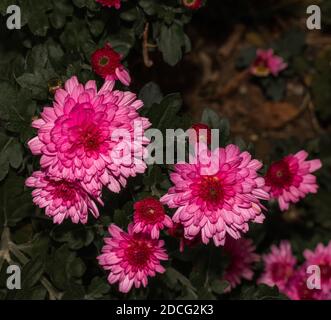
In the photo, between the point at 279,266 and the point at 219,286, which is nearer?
the point at 219,286

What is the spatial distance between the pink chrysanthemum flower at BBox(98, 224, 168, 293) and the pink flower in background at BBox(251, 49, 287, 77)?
157 cm

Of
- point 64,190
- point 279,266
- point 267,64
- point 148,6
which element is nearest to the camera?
point 64,190

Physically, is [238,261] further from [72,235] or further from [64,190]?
[64,190]

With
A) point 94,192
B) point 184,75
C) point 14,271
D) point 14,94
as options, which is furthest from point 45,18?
point 184,75

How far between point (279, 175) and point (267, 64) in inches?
49.7

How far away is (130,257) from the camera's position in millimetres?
2129

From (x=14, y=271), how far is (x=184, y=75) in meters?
1.53

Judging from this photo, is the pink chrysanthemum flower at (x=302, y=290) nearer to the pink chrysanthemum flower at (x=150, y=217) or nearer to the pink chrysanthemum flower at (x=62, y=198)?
the pink chrysanthemum flower at (x=150, y=217)

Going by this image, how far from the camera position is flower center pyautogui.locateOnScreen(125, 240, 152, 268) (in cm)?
213

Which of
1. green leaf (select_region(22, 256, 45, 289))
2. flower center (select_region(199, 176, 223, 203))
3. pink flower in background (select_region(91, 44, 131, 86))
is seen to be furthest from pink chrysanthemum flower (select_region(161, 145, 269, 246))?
green leaf (select_region(22, 256, 45, 289))

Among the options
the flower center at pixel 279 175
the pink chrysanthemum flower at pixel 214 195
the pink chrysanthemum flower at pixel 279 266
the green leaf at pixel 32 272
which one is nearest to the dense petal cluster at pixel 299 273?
the pink chrysanthemum flower at pixel 279 266

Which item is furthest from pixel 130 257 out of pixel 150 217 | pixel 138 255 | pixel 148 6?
pixel 148 6

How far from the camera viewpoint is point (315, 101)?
346 centimetres

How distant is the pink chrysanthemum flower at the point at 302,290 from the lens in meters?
2.65
